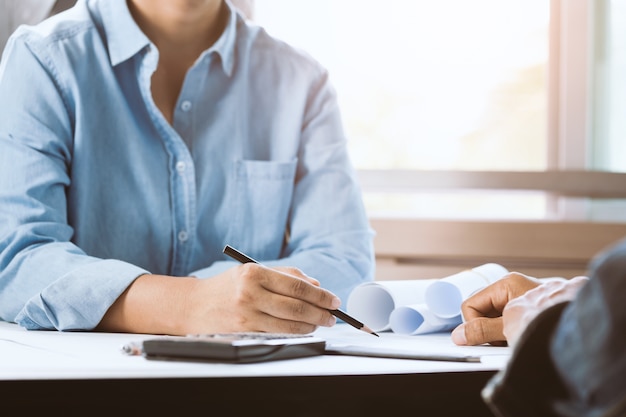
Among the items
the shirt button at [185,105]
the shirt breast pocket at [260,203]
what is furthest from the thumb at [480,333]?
the shirt button at [185,105]

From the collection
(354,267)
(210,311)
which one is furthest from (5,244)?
(354,267)

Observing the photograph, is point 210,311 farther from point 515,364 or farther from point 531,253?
point 531,253

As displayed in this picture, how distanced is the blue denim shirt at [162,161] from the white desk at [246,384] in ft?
1.44

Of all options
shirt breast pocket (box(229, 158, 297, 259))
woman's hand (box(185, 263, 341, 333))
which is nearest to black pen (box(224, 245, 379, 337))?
woman's hand (box(185, 263, 341, 333))

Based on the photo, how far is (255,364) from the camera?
654mm

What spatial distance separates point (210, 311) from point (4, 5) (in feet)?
4.45

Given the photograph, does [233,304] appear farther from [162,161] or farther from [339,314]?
[162,161]

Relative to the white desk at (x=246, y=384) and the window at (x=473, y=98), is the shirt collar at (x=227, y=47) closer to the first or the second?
the window at (x=473, y=98)

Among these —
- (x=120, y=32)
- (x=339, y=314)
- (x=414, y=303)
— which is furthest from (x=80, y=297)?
(x=120, y=32)

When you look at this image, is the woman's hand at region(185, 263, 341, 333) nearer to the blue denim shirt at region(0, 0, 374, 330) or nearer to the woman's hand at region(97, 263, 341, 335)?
the woman's hand at region(97, 263, 341, 335)

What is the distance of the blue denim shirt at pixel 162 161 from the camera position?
3.77 feet

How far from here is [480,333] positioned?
91 cm

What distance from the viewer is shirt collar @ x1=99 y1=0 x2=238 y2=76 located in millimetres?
1300

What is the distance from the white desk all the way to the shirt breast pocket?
685 mm
